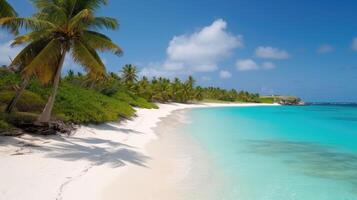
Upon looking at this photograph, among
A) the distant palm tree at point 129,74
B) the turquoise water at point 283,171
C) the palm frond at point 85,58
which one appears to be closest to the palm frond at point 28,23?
the palm frond at point 85,58

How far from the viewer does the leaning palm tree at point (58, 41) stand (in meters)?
13.1

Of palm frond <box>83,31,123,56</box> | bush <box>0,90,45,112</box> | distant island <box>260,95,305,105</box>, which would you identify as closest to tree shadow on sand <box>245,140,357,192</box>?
palm frond <box>83,31,123,56</box>

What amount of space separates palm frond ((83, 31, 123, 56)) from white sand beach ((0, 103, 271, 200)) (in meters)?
4.20

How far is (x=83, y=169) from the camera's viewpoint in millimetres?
9242

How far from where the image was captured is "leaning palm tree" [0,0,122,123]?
1312 centimetres

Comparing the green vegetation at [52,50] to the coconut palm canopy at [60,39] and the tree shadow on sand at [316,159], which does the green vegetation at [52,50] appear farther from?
the tree shadow on sand at [316,159]

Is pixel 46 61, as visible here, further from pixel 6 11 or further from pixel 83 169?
pixel 83 169

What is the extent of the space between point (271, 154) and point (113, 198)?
31.1 ft

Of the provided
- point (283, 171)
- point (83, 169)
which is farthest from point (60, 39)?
point (283, 171)

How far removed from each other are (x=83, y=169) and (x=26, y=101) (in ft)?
32.2

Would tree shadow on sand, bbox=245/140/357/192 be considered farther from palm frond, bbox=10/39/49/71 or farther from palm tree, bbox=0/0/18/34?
palm tree, bbox=0/0/18/34

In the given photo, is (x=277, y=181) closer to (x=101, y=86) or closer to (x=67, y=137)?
(x=67, y=137)

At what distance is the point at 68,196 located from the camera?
23.1 feet

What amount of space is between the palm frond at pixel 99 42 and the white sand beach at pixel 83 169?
13.8 ft
